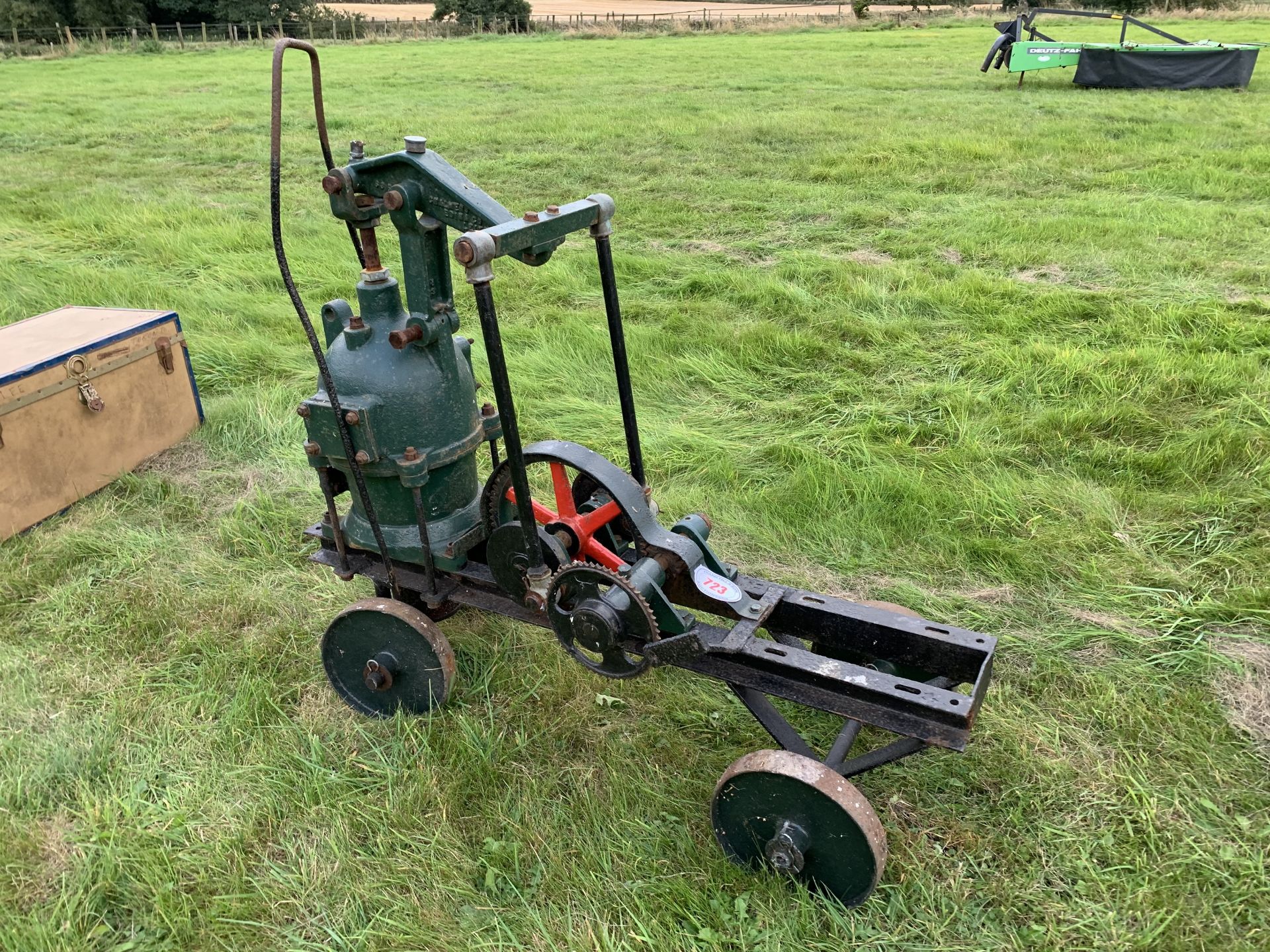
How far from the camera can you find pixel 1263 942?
6.68ft

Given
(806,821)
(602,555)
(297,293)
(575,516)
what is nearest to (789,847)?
(806,821)

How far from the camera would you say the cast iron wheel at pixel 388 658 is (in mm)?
2680

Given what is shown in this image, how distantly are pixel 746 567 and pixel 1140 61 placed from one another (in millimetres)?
15494

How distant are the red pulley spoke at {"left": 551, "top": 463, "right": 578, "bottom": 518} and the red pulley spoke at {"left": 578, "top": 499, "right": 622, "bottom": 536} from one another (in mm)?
50

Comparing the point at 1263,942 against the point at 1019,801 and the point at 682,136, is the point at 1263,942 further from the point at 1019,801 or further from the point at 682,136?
the point at 682,136

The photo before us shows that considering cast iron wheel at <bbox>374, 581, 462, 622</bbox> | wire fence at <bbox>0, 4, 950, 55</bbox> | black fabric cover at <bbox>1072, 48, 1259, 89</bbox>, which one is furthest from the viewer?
wire fence at <bbox>0, 4, 950, 55</bbox>

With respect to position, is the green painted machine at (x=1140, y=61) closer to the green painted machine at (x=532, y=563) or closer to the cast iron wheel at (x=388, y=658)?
the green painted machine at (x=532, y=563)

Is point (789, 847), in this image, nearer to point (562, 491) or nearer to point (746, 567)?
point (562, 491)

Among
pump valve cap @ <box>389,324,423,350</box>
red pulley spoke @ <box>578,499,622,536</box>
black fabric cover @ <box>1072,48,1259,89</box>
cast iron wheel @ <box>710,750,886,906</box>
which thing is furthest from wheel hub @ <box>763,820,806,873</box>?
black fabric cover @ <box>1072,48,1259,89</box>

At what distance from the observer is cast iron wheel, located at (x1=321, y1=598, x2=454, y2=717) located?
268 centimetres

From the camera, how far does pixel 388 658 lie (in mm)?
2713

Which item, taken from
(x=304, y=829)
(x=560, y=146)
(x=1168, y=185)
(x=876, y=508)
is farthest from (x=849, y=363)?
(x=560, y=146)

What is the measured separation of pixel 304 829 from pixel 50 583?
6.11 ft

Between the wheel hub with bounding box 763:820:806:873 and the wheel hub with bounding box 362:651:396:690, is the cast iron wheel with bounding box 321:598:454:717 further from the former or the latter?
the wheel hub with bounding box 763:820:806:873
